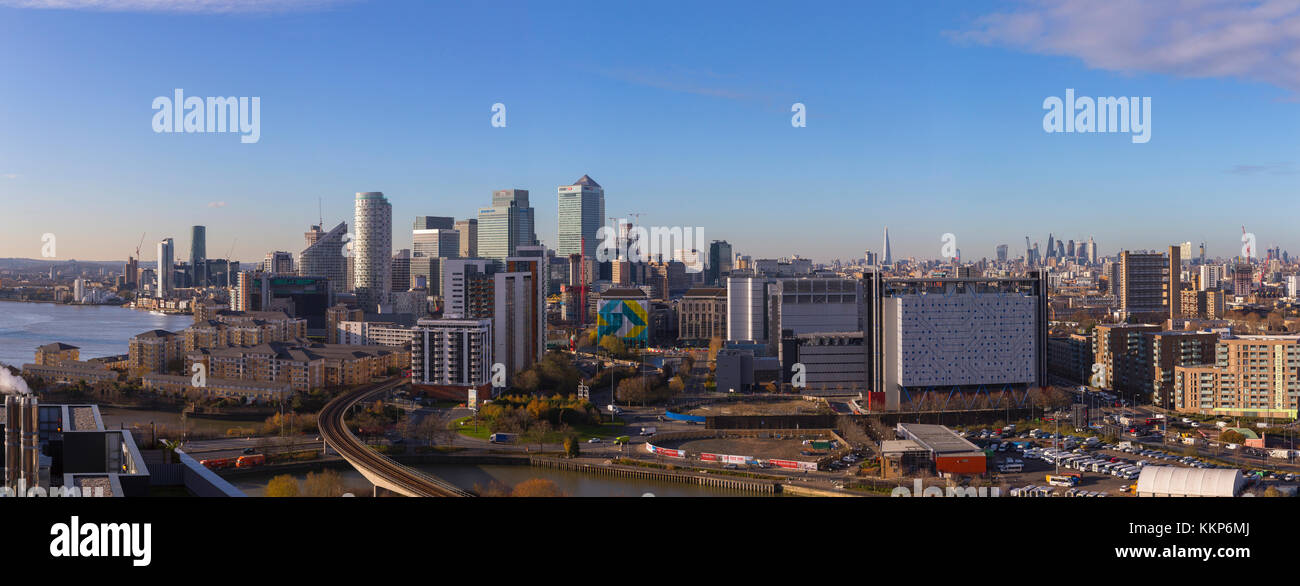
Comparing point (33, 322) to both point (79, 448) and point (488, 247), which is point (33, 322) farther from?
point (79, 448)

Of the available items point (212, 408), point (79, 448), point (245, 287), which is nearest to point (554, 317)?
point (245, 287)

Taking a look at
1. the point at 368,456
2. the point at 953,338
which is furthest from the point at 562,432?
the point at 953,338

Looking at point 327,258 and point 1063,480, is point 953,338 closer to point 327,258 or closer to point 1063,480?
point 1063,480

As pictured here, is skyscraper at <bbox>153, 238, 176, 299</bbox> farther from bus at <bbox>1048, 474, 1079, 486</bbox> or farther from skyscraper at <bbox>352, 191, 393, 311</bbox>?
A: bus at <bbox>1048, 474, 1079, 486</bbox>

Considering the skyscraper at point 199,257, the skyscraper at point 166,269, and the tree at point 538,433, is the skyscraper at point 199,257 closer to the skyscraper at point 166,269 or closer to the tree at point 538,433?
the skyscraper at point 166,269

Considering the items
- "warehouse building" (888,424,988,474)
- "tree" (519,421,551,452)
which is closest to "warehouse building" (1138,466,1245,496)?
"warehouse building" (888,424,988,474)
